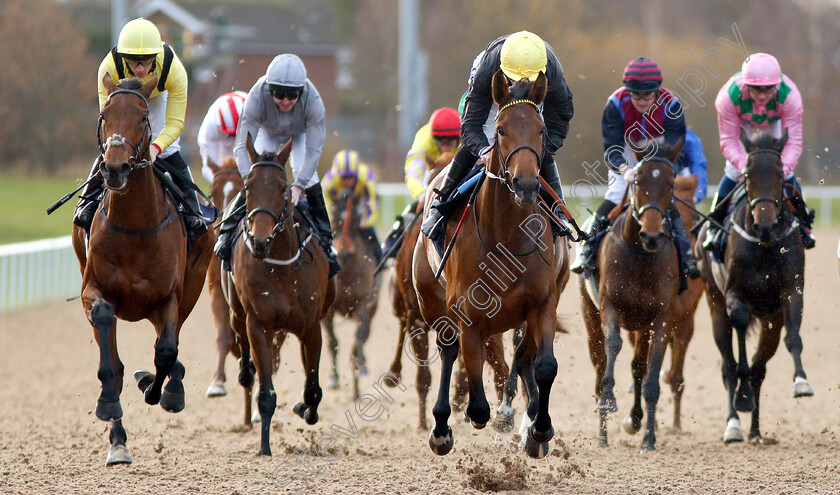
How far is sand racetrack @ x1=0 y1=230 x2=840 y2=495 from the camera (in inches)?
237

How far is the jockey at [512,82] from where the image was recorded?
548 centimetres

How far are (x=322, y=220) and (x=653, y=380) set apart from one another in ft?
8.39

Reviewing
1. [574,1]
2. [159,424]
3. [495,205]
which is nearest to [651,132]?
[495,205]

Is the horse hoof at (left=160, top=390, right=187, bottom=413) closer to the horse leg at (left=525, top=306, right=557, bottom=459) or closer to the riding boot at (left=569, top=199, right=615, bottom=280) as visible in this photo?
the horse leg at (left=525, top=306, right=557, bottom=459)

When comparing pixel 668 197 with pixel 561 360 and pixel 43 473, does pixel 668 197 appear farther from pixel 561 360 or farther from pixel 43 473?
pixel 561 360

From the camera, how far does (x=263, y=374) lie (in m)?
6.91

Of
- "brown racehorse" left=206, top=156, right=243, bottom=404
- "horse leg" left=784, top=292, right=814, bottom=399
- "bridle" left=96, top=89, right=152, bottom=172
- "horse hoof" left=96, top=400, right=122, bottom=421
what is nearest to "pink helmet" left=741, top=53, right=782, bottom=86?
"horse leg" left=784, top=292, right=814, bottom=399

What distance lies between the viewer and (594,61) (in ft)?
78.9

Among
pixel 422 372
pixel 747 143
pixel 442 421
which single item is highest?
pixel 747 143

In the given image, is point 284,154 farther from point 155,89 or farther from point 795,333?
point 795,333

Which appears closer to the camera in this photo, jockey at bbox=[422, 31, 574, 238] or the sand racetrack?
jockey at bbox=[422, 31, 574, 238]

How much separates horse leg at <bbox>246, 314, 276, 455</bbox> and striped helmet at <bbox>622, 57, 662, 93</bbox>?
3.02 m

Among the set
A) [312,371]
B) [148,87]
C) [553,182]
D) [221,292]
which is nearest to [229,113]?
[221,292]

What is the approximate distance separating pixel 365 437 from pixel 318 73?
3079 cm
